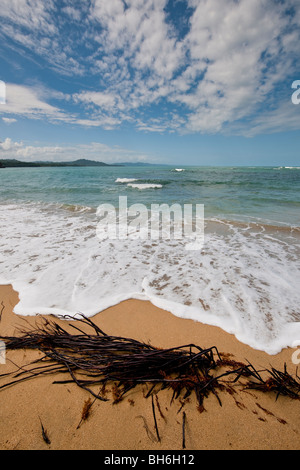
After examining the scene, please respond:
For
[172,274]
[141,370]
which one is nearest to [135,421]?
[141,370]

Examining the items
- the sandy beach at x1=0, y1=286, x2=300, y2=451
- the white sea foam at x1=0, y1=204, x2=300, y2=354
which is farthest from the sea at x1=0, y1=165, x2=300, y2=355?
the sandy beach at x1=0, y1=286, x2=300, y2=451

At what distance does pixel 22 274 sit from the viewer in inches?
150

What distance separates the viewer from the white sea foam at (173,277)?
2793 mm

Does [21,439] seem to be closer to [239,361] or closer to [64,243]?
[239,361]

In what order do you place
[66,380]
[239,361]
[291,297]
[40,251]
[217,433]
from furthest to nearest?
[40,251] → [291,297] → [239,361] → [66,380] → [217,433]

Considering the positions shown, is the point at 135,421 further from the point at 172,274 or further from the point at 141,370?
the point at 172,274

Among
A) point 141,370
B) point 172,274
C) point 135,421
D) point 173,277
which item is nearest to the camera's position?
point 135,421

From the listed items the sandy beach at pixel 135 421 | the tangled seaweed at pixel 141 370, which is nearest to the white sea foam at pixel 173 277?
the tangled seaweed at pixel 141 370

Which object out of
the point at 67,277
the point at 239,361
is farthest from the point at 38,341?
the point at 239,361

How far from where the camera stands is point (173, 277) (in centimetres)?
385

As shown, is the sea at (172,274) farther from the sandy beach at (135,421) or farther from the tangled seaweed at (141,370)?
the sandy beach at (135,421)

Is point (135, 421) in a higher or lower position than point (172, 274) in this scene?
lower
